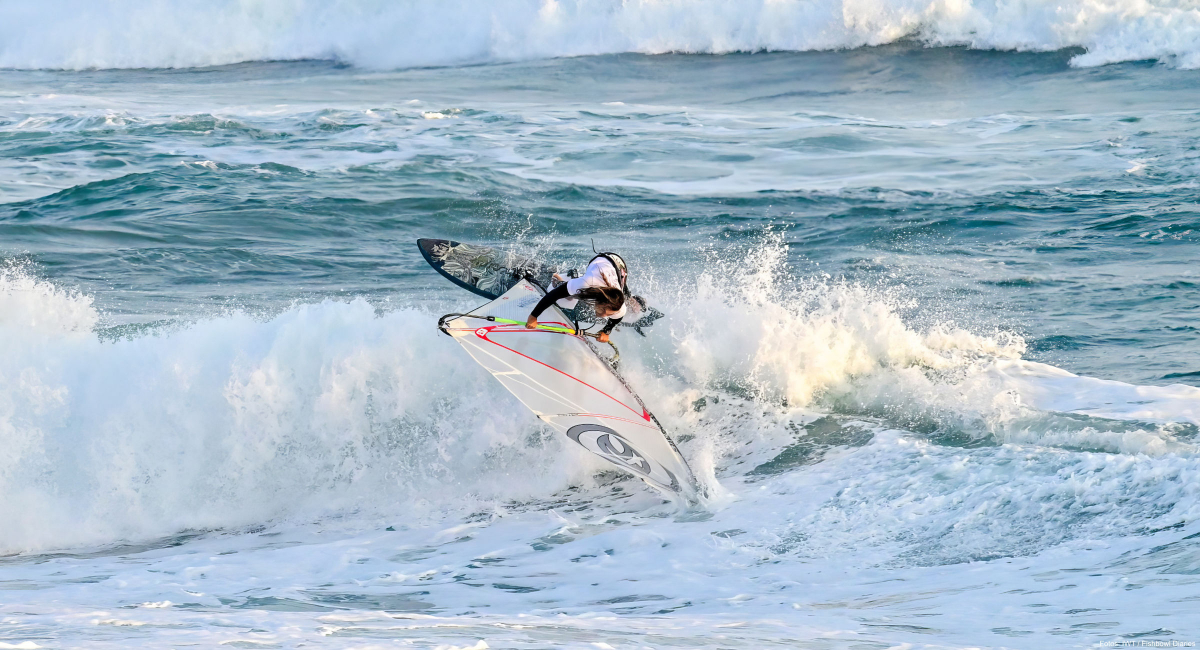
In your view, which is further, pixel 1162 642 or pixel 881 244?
pixel 881 244

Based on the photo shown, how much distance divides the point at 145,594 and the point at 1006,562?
610 cm

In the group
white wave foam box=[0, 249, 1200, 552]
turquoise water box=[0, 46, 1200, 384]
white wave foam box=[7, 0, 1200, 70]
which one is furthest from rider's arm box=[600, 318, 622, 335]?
white wave foam box=[7, 0, 1200, 70]

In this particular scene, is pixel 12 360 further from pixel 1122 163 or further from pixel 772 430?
pixel 1122 163

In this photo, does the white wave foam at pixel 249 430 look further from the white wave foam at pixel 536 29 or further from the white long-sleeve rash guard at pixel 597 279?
the white wave foam at pixel 536 29

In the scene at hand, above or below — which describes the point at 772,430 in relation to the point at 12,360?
below

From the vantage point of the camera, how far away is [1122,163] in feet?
59.0

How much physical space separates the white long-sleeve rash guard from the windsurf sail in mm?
920

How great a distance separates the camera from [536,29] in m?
32.6

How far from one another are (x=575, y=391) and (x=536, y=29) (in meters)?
25.7

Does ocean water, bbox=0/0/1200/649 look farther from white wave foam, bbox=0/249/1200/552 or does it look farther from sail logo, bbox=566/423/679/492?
sail logo, bbox=566/423/679/492

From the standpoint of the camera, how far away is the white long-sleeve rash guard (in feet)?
27.2

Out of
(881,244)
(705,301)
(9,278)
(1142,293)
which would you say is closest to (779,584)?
(705,301)

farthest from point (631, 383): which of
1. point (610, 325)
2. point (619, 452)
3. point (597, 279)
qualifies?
point (597, 279)

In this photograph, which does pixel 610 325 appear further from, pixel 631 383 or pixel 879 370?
pixel 879 370
